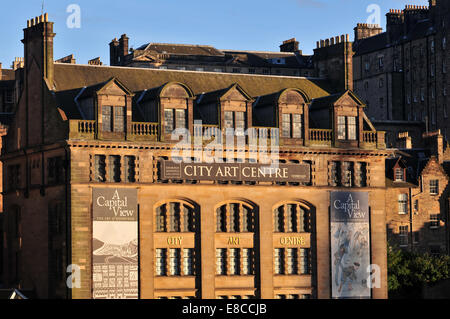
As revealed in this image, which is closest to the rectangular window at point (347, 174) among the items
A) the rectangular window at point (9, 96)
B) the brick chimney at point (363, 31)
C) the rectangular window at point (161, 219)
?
the rectangular window at point (161, 219)

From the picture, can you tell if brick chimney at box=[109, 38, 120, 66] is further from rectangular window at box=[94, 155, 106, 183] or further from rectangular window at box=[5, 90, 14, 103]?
rectangular window at box=[94, 155, 106, 183]

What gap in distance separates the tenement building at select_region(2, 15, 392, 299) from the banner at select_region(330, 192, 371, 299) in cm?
10

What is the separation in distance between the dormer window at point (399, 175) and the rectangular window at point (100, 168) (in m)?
37.8

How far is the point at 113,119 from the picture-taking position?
83.3 meters

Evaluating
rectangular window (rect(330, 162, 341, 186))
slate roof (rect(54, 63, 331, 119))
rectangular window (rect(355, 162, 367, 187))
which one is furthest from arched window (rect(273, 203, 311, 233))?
slate roof (rect(54, 63, 331, 119))

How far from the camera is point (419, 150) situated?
380ft

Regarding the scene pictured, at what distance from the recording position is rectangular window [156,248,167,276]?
3317 inches

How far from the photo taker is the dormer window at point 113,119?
273 feet

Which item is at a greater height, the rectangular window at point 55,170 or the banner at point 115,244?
the rectangular window at point 55,170

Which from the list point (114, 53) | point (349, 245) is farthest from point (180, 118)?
point (114, 53)

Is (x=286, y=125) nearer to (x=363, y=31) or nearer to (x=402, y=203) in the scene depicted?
(x=402, y=203)

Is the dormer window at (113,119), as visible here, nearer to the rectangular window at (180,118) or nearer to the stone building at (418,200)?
the rectangular window at (180,118)
